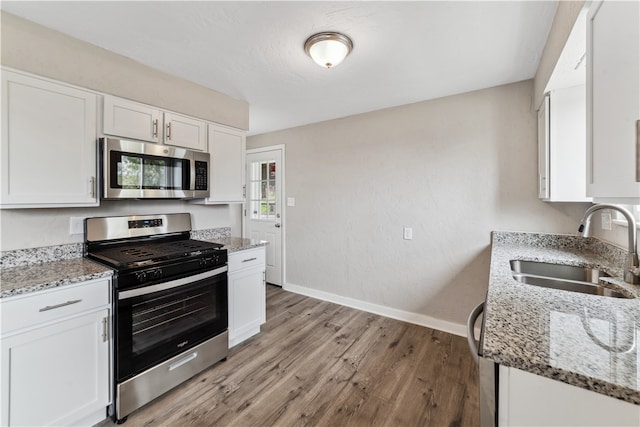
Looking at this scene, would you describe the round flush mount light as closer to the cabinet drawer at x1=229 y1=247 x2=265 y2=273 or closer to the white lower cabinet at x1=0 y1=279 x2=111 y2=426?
the cabinet drawer at x1=229 y1=247 x2=265 y2=273

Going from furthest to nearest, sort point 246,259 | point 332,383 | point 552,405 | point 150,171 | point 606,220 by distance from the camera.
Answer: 1. point 246,259
2. point 150,171
3. point 332,383
4. point 606,220
5. point 552,405

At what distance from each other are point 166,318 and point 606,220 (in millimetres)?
3083

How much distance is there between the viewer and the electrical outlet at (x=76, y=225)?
6.21 feet

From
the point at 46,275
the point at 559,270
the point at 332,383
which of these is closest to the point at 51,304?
the point at 46,275

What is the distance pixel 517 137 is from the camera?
7.89 ft

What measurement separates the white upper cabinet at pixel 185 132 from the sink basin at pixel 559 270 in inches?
105

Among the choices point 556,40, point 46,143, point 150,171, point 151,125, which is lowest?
point 150,171

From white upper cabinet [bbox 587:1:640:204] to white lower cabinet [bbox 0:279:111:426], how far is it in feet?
7.94

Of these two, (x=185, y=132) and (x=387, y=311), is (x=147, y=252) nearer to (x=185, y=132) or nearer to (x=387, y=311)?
(x=185, y=132)

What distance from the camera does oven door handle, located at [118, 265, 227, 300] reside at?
1.62 metres

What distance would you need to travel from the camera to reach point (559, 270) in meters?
1.81

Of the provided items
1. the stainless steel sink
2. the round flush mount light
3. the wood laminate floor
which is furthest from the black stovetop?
the stainless steel sink

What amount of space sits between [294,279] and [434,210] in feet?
7.04

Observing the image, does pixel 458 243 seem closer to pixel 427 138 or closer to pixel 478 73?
pixel 427 138
